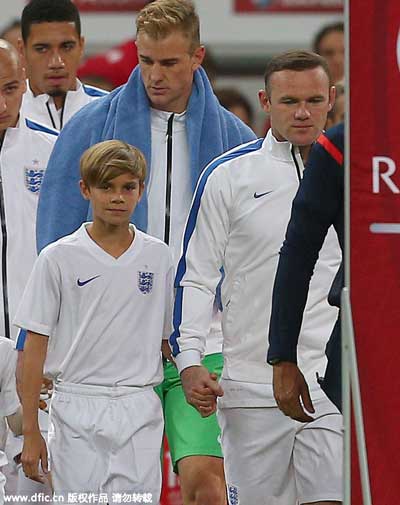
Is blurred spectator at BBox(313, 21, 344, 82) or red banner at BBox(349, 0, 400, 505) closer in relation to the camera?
red banner at BBox(349, 0, 400, 505)

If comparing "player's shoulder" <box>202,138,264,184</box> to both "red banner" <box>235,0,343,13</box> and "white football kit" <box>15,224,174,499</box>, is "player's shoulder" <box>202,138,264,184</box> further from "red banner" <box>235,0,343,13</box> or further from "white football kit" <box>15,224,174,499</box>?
"red banner" <box>235,0,343,13</box>

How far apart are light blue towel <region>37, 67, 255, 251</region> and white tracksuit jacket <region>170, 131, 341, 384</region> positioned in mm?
525

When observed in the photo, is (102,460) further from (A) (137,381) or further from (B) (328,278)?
(B) (328,278)

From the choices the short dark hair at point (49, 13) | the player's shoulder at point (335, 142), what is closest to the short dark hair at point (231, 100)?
the short dark hair at point (49, 13)

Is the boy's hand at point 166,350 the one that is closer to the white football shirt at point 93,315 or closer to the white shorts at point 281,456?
the white football shirt at point 93,315

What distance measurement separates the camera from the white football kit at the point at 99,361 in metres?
6.71

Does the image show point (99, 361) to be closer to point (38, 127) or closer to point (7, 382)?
point (7, 382)

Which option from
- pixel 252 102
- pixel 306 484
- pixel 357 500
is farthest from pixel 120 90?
pixel 252 102

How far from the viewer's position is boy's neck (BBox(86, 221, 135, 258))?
6867 mm

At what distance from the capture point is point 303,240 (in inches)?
233

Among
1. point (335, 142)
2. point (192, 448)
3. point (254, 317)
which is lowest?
point (192, 448)

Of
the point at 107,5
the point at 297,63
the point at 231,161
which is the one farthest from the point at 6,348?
the point at 107,5

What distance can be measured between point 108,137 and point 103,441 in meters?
1.34

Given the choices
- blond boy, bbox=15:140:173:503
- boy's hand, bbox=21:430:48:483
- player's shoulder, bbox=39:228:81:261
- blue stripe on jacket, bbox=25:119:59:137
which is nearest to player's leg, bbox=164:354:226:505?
blond boy, bbox=15:140:173:503
